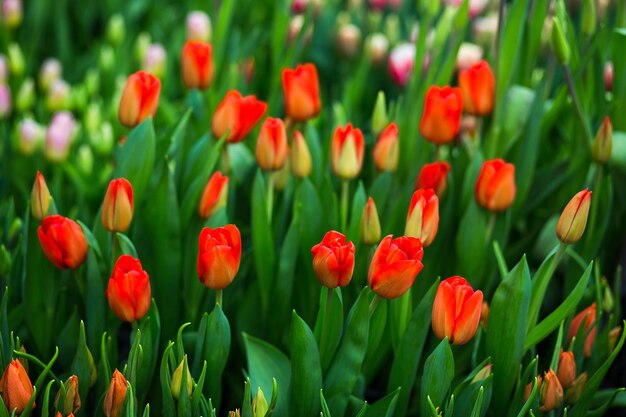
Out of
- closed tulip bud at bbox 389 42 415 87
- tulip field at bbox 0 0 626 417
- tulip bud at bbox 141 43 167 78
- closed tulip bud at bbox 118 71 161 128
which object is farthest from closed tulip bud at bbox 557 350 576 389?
tulip bud at bbox 141 43 167 78

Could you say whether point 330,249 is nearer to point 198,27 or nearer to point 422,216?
point 422,216

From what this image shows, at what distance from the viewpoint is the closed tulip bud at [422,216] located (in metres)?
1.13

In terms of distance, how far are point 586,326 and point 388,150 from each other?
39 centimetres

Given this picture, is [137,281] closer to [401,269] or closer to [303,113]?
[401,269]

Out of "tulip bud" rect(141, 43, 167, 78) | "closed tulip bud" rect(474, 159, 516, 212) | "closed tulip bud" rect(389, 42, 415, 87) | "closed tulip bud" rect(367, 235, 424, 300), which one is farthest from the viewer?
"tulip bud" rect(141, 43, 167, 78)

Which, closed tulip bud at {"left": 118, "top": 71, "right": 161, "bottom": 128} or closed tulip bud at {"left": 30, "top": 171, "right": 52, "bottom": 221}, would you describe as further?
closed tulip bud at {"left": 118, "top": 71, "right": 161, "bottom": 128}

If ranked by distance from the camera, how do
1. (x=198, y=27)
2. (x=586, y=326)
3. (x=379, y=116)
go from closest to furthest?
(x=586, y=326)
(x=379, y=116)
(x=198, y=27)

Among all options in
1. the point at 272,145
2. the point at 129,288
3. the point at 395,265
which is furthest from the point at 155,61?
the point at 395,265

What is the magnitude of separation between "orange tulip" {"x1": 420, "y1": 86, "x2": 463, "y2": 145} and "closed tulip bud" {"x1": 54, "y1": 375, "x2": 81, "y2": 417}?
0.63 m

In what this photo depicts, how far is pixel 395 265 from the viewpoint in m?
1.00

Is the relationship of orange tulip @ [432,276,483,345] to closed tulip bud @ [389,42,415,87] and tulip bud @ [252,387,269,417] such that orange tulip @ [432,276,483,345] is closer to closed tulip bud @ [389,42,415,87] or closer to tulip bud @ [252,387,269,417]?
tulip bud @ [252,387,269,417]

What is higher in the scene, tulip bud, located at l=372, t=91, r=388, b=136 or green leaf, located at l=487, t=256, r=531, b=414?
tulip bud, located at l=372, t=91, r=388, b=136

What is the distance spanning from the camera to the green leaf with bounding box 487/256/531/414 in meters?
1.10

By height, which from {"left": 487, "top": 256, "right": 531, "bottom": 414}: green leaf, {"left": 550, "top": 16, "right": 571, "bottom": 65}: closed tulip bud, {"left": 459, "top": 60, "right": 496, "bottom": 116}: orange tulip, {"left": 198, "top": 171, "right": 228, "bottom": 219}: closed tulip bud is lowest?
{"left": 487, "top": 256, "right": 531, "bottom": 414}: green leaf
